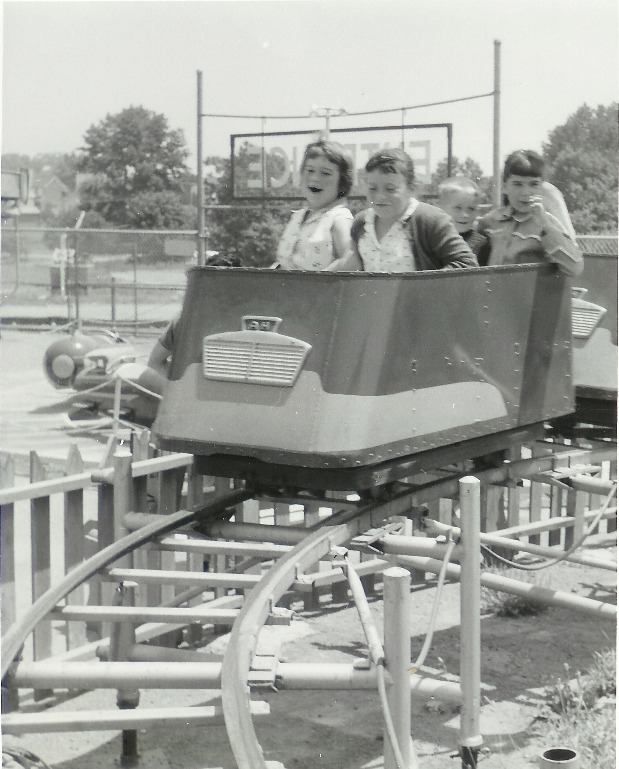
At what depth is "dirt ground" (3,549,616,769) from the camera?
438 centimetres

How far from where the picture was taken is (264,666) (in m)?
2.84

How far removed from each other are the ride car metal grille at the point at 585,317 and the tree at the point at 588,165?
21.7m

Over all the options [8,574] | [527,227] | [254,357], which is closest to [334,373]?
[254,357]

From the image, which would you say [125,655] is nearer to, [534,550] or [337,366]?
[337,366]

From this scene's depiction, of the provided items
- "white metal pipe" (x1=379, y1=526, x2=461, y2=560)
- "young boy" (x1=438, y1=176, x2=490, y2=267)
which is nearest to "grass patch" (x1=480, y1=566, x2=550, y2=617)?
"young boy" (x1=438, y1=176, x2=490, y2=267)

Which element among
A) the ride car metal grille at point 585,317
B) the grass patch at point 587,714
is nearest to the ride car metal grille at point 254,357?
the grass patch at point 587,714

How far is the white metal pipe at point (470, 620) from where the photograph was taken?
3.61 metres

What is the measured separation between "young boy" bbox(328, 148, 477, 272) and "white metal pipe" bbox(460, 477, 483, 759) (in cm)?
93

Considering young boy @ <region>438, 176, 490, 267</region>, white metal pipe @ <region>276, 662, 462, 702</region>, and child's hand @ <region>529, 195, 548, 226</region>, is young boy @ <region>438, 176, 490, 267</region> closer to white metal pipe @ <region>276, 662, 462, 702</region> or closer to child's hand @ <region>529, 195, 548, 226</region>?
child's hand @ <region>529, 195, 548, 226</region>

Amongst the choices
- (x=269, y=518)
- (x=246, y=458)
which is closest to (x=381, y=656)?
(x=246, y=458)

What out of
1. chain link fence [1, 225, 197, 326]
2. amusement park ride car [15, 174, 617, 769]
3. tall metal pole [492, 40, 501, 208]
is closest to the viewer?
amusement park ride car [15, 174, 617, 769]

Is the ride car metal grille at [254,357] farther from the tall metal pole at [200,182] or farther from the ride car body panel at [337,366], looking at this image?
the tall metal pole at [200,182]

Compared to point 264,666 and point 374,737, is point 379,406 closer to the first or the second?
point 264,666

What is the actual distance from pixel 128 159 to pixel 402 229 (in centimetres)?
3715
